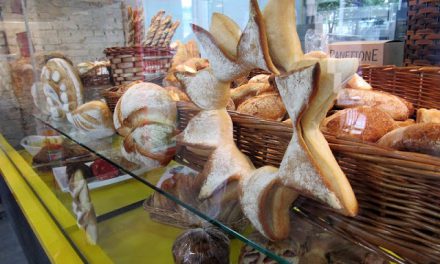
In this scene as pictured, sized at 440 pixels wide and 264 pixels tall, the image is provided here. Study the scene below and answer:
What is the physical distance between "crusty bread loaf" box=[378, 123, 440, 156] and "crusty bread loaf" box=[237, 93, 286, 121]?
235mm

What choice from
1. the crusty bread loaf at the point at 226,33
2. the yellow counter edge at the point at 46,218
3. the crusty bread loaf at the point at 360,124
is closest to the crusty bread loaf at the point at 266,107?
the crusty bread loaf at the point at 360,124

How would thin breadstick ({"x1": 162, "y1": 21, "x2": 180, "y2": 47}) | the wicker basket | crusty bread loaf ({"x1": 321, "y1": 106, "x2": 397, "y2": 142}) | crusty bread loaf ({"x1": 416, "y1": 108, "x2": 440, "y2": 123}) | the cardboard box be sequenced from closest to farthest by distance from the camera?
1. crusty bread loaf ({"x1": 321, "y1": 106, "x2": 397, "y2": 142})
2. crusty bread loaf ({"x1": 416, "y1": 108, "x2": 440, "y2": 123})
3. the cardboard box
4. the wicker basket
5. thin breadstick ({"x1": 162, "y1": 21, "x2": 180, "y2": 47})

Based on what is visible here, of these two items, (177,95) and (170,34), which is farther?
(170,34)

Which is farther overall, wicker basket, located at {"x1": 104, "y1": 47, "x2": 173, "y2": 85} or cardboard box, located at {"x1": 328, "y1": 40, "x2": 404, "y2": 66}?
wicker basket, located at {"x1": 104, "y1": 47, "x2": 173, "y2": 85}

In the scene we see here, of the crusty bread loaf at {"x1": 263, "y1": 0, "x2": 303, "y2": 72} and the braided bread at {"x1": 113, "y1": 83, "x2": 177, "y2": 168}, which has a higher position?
the crusty bread loaf at {"x1": 263, "y1": 0, "x2": 303, "y2": 72}

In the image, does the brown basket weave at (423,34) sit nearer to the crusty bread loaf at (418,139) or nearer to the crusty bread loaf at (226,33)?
the crusty bread loaf at (418,139)

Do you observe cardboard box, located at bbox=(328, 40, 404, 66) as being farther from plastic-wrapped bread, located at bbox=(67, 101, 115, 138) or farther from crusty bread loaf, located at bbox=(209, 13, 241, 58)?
plastic-wrapped bread, located at bbox=(67, 101, 115, 138)

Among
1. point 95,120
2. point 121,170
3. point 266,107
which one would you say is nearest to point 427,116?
point 266,107

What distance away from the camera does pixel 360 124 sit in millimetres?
566

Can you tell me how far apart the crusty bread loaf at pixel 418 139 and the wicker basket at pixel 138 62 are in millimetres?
797

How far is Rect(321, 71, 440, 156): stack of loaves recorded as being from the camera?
0.47 metres

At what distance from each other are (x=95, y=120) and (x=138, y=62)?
0.92ft

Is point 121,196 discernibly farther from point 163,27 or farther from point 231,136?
point 163,27

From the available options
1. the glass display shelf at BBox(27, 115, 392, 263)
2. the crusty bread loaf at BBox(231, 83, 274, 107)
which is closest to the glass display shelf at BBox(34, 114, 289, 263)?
the glass display shelf at BBox(27, 115, 392, 263)
